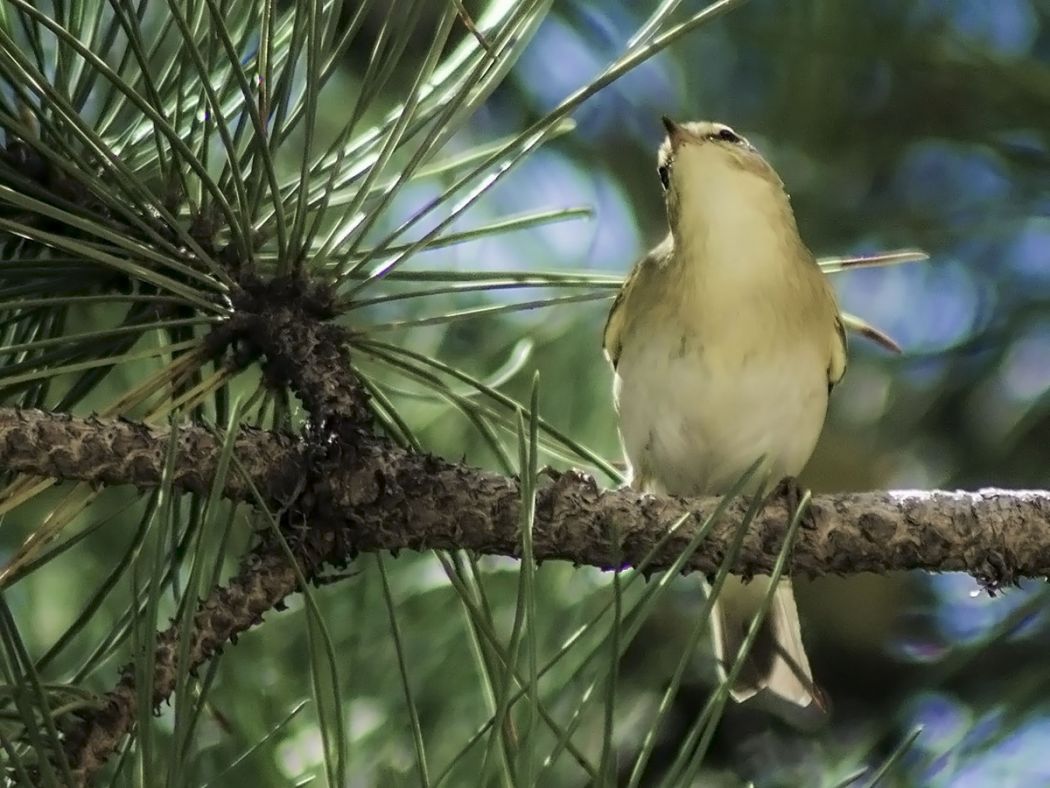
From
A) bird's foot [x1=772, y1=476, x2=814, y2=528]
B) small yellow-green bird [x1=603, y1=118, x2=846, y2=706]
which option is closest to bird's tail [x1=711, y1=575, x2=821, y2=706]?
small yellow-green bird [x1=603, y1=118, x2=846, y2=706]

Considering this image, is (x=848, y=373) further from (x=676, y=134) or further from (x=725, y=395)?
(x=676, y=134)

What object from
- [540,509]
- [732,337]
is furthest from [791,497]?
[732,337]

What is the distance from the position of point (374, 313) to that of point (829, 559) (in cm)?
55

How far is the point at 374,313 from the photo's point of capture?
3.82ft

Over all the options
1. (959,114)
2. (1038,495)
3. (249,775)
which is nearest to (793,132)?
(959,114)

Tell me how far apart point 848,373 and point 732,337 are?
6.0 inches

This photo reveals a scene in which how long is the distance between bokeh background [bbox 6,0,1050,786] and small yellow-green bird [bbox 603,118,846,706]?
4cm

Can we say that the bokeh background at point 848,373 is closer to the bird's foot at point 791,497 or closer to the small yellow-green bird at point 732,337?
the small yellow-green bird at point 732,337

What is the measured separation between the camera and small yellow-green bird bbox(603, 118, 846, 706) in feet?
3.75

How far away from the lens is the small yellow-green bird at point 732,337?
114 centimetres

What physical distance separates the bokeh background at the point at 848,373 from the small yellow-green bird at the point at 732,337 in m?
0.04

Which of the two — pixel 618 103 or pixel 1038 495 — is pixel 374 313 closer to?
pixel 618 103

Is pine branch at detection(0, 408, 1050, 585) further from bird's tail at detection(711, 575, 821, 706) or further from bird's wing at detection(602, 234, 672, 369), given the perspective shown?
bird's wing at detection(602, 234, 672, 369)

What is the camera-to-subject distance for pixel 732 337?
3.79 ft
